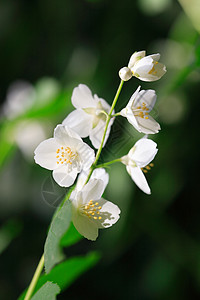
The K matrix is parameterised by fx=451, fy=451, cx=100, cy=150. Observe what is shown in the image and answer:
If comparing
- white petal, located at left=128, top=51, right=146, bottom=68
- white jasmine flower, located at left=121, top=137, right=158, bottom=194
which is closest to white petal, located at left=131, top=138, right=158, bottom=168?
white jasmine flower, located at left=121, top=137, right=158, bottom=194

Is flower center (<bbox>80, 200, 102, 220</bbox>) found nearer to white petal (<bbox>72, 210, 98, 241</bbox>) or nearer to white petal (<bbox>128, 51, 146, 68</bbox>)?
white petal (<bbox>72, 210, 98, 241</bbox>)

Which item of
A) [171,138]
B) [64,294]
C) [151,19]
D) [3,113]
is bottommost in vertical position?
[64,294]

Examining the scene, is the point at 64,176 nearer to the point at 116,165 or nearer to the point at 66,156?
the point at 66,156

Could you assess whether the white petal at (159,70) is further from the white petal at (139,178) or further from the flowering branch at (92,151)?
the white petal at (139,178)

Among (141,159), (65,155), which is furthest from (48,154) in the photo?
(141,159)

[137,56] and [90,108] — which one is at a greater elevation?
[137,56]

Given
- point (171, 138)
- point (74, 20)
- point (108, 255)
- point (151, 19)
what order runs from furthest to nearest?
1. point (74, 20)
2. point (151, 19)
3. point (108, 255)
4. point (171, 138)

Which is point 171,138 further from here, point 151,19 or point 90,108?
point 90,108

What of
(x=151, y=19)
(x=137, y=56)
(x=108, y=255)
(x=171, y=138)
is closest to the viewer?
(x=137, y=56)

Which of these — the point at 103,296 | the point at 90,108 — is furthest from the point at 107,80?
the point at 90,108
